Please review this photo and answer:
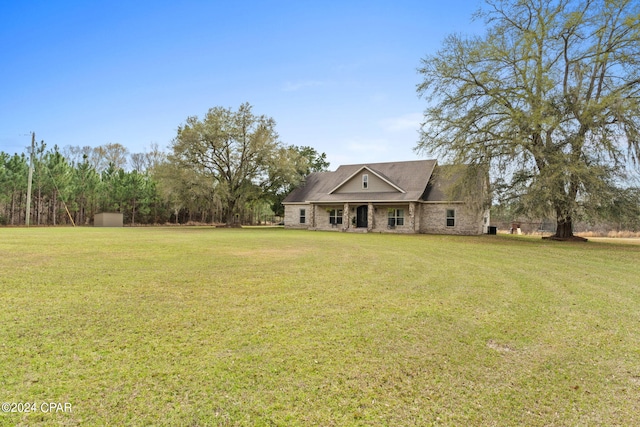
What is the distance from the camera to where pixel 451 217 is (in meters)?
24.2

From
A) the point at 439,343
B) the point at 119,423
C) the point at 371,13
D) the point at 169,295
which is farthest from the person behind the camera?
the point at 371,13

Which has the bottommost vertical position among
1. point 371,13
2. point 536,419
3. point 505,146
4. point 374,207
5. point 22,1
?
point 536,419

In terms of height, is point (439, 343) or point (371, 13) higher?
point (371, 13)

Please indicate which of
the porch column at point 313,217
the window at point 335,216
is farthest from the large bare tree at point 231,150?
the window at point 335,216

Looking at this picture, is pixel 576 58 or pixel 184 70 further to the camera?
pixel 184 70

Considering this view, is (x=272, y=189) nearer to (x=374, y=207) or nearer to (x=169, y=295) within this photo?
(x=374, y=207)

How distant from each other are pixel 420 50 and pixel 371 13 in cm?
604

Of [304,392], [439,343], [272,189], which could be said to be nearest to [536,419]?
[439,343]

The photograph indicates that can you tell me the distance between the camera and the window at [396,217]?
25609 millimetres

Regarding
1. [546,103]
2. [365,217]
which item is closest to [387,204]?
[365,217]

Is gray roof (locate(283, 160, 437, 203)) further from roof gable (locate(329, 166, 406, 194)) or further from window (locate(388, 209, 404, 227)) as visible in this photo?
window (locate(388, 209, 404, 227))

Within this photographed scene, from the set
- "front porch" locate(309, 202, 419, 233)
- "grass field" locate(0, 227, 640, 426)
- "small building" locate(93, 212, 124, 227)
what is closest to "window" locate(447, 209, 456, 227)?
"front porch" locate(309, 202, 419, 233)

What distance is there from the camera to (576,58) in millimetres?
17609

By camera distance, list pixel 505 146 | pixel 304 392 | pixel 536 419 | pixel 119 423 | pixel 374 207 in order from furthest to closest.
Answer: pixel 374 207 → pixel 505 146 → pixel 304 392 → pixel 536 419 → pixel 119 423
